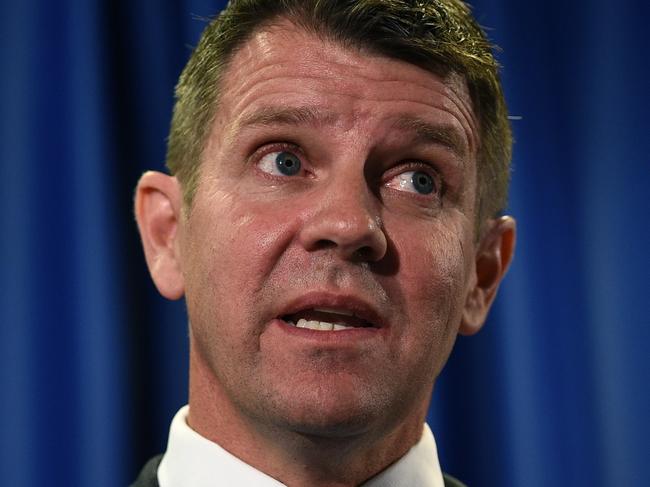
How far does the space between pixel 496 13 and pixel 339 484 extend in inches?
51.2

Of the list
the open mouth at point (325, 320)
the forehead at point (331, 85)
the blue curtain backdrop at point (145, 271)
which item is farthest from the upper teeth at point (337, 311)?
the blue curtain backdrop at point (145, 271)

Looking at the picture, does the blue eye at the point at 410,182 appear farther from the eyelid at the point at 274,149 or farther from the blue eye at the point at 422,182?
the eyelid at the point at 274,149

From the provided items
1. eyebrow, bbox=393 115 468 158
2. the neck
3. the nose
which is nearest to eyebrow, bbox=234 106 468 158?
eyebrow, bbox=393 115 468 158

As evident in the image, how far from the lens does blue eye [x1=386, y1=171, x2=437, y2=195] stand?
4.18 feet

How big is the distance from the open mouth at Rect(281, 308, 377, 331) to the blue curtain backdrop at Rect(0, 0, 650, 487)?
0.79 meters

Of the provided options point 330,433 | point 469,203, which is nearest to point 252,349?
point 330,433

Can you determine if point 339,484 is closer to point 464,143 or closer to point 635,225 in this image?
point 464,143

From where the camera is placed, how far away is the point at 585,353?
2.09 meters

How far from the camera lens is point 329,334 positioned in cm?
113

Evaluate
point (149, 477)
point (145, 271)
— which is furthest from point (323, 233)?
point (145, 271)

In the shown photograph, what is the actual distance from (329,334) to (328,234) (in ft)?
0.42

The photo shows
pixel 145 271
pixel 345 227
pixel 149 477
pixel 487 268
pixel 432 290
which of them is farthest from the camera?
pixel 145 271

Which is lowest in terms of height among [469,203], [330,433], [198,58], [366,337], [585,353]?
[585,353]

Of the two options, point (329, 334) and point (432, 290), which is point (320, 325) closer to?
point (329, 334)
